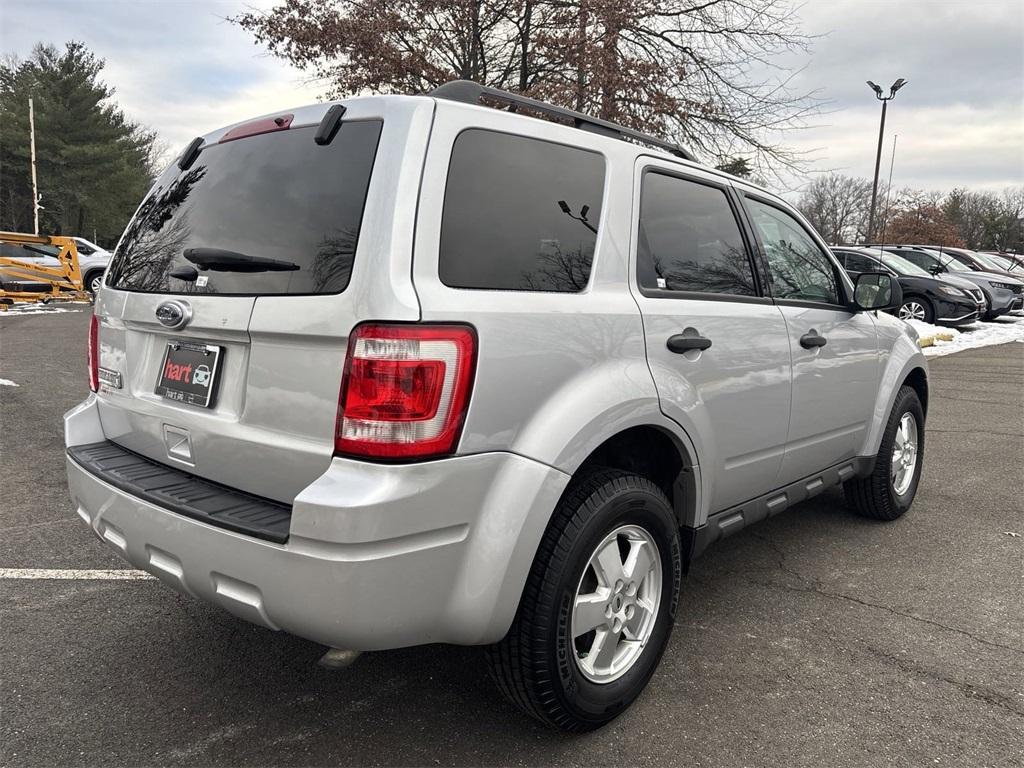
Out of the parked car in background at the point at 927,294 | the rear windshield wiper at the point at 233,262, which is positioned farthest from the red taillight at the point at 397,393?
the parked car in background at the point at 927,294

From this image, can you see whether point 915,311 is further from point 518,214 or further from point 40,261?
point 40,261

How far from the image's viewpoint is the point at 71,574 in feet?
11.5

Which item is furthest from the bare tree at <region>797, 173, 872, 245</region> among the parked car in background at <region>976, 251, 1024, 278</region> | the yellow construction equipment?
the yellow construction equipment

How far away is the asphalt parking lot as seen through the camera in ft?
7.63

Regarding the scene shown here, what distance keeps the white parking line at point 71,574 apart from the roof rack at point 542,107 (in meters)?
2.54

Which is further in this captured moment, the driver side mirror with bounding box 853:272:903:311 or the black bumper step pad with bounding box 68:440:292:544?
the driver side mirror with bounding box 853:272:903:311

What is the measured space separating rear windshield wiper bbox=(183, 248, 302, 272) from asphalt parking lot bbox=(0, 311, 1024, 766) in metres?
1.42

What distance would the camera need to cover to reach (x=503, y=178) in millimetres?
2246

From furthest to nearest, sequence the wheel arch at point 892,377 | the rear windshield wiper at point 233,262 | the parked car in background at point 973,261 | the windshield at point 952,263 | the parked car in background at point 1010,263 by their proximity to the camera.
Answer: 1. the parked car in background at point 1010,263
2. the parked car in background at point 973,261
3. the windshield at point 952,263
4. the wheel arch at point 892,377
5. the rear windshield wiper at point 233,262

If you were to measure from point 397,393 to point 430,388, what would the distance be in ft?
0.27

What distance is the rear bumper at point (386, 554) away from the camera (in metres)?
1.86

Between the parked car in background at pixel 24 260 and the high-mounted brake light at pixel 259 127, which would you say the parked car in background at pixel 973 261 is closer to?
the high-mounted brake light at pixel 259 127

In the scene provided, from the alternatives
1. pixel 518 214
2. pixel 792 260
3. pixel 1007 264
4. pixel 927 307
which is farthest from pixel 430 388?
pixel 1007 264

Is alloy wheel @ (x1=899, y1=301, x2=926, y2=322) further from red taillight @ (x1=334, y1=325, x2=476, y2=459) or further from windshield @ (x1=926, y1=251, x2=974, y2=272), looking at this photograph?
red taillight @ (x1=334, y1=325, x2=476, y2=459)
